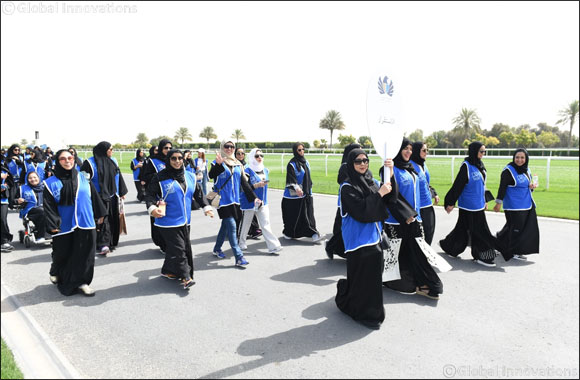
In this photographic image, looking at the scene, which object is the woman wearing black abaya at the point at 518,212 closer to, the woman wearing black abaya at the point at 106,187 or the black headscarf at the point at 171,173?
the black headscarf at the point at 171,173

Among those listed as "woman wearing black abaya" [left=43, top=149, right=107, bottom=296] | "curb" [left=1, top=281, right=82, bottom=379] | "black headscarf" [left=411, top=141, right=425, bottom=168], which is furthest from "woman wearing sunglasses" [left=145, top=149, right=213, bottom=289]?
"black headscarf" [left=411, top=141, right=425, bottom=168]

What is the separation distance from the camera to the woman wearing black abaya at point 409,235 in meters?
5.14

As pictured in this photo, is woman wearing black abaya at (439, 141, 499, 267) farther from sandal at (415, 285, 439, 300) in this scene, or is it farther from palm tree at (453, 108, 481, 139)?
palm tree at (453, 108, 481, 139)

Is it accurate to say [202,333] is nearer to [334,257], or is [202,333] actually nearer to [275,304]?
[275,304]

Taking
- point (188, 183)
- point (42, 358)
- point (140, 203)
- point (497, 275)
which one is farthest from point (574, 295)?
point (140, 203)

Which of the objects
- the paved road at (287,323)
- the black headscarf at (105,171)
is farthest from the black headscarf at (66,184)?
the black headscarf at (105,171)

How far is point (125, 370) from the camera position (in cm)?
351

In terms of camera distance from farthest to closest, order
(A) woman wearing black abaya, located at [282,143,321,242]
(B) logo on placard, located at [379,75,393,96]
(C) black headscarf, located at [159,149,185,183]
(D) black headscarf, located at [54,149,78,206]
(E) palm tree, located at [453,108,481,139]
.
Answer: (E) palm tree, located at [453,108,481,139] < (A) woman wearing black abaya, located at [282,143,321,242] < (C) black headscarf, located at [159,149,185,183] < (D) black headscarf, located at [54,149,78,206] < (B) logo on placard, located at [379,75,393,96]

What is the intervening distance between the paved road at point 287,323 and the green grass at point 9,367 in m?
0.12

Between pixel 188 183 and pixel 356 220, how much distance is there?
2.59 meters

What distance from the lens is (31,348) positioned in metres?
3.92

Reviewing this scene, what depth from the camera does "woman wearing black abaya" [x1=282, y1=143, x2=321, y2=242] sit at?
8.38 metres

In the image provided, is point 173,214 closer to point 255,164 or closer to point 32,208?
point 255,164

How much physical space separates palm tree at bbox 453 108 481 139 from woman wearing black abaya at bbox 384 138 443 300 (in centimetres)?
8194
